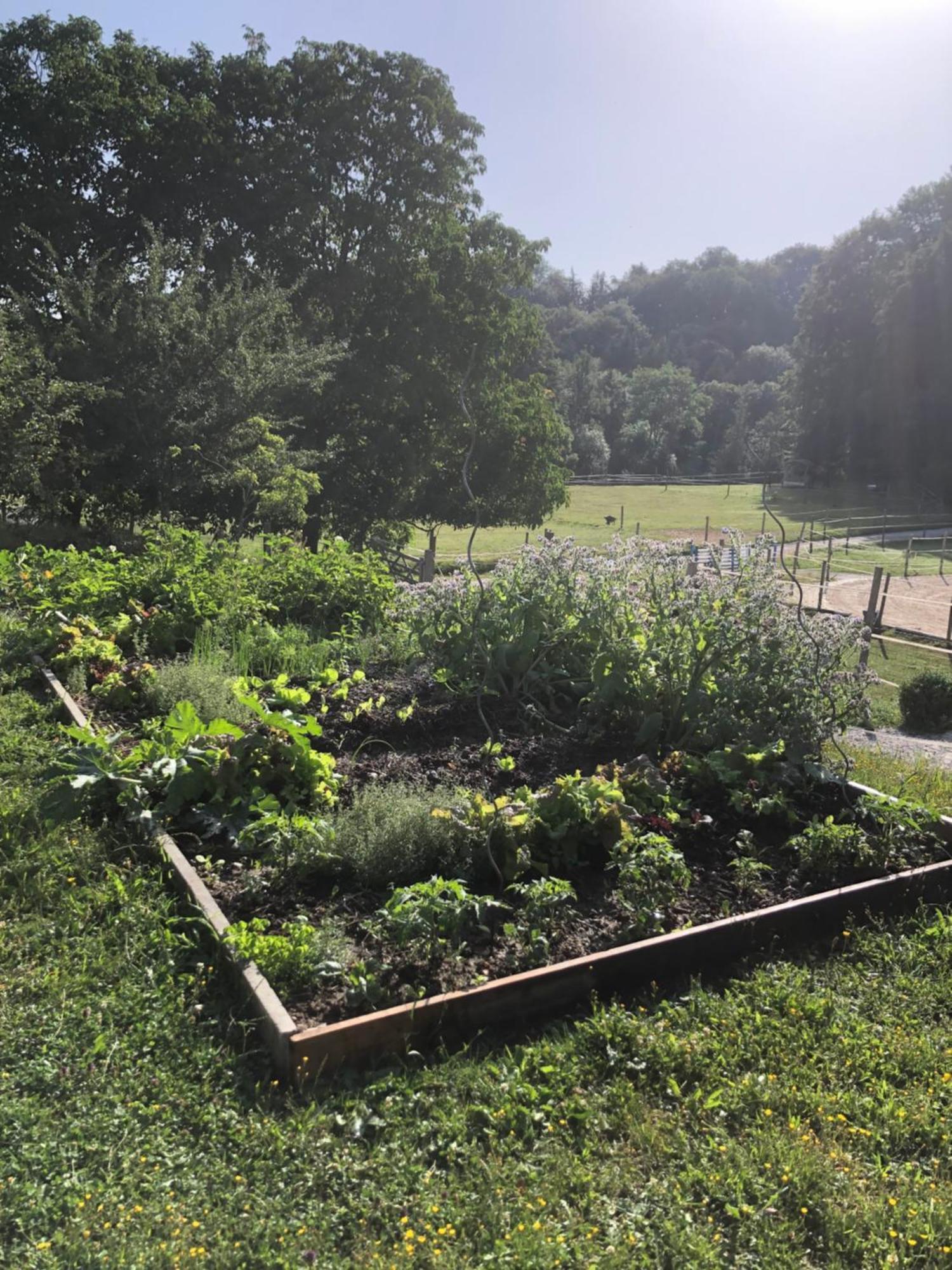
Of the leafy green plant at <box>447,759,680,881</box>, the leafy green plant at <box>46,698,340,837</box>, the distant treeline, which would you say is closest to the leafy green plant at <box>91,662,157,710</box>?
the leafy green plant at <box>46,698,340,837</box>

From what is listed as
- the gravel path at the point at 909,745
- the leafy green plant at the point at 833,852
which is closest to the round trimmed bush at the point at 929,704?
the gravel path at the point at 909,745

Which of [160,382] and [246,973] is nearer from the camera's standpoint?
[246,973]

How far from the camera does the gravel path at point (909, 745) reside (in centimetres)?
744

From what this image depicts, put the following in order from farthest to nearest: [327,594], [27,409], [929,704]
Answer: [929,704] < [27,409] < [327,594]

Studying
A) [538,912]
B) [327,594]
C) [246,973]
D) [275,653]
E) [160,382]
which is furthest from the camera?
[160,382]

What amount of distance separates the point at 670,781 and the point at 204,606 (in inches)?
148

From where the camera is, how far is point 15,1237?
2004mm

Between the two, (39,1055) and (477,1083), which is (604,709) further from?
(39,1055)

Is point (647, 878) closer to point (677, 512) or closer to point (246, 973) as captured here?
point (246, 973)

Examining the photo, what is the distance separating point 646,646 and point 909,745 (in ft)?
20.6

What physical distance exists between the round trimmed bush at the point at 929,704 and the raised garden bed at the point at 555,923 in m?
10.1

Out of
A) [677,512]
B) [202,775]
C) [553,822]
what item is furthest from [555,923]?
[677,512]

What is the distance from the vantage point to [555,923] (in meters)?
3.24

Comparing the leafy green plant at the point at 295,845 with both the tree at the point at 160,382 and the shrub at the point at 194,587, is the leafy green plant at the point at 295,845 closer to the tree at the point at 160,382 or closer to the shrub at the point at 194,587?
the shrub at the point at 194,587
